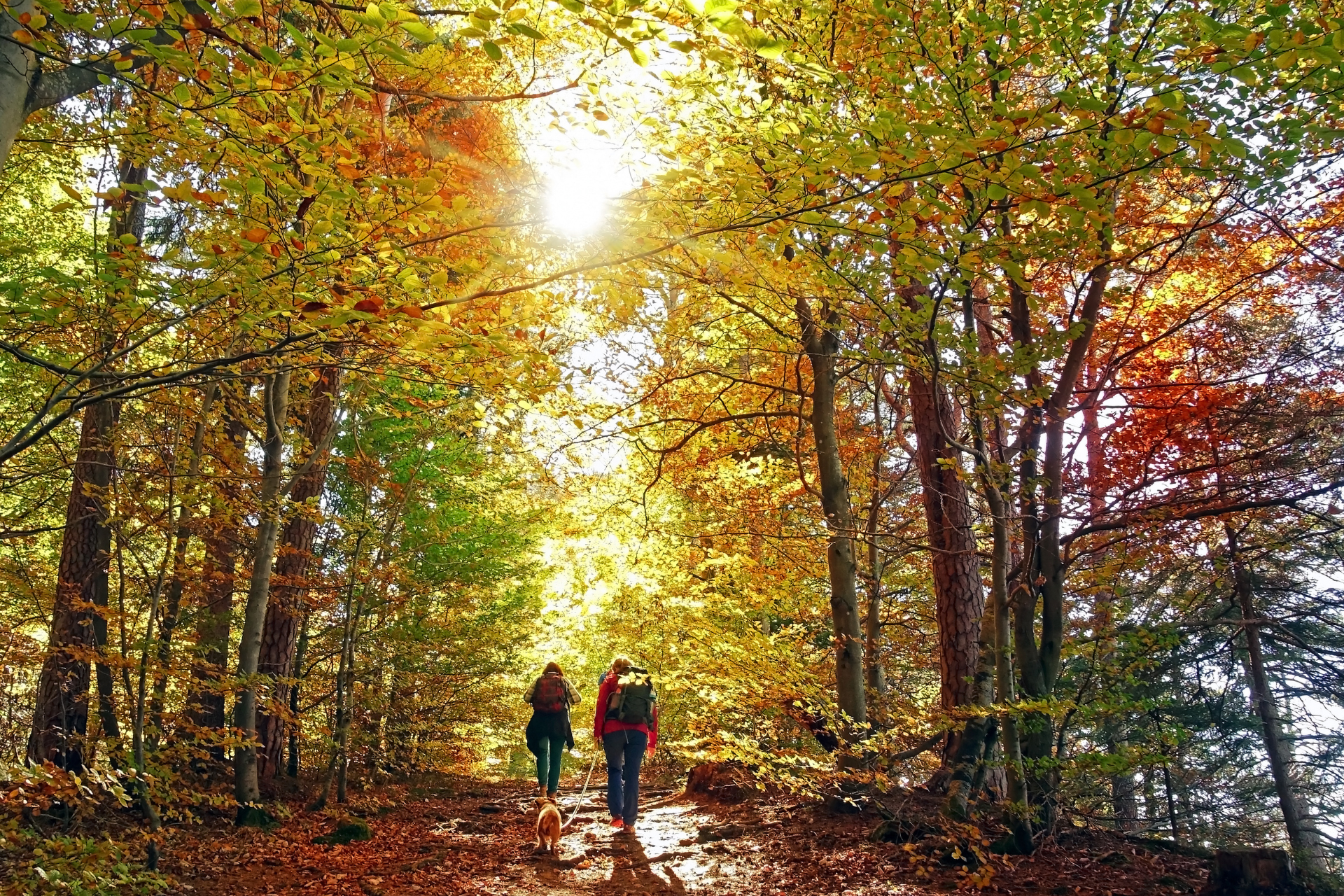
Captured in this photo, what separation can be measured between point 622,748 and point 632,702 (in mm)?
476

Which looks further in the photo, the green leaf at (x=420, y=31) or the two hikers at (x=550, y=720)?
the two hikers at (x=550, y=720)

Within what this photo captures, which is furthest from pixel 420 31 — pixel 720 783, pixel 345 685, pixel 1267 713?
pixel 1267 713

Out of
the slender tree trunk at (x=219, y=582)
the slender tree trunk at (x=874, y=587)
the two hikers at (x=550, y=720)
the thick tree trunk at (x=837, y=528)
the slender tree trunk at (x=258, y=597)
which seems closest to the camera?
the slender tree trunk at (x=219, y=582)

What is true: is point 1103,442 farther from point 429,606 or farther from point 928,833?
point 429,606

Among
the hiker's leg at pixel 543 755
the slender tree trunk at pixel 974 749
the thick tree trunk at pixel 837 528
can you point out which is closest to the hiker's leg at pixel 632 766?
the hiker's leg at pixel 543 755

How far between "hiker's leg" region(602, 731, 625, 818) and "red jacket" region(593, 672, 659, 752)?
65 millimetres

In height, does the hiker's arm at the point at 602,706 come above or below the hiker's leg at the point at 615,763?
above

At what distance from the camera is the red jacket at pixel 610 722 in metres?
7.91

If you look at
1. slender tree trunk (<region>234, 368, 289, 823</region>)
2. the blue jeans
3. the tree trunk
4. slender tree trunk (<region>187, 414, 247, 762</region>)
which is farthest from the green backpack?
the tree trunk

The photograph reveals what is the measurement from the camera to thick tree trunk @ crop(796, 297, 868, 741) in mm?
7414

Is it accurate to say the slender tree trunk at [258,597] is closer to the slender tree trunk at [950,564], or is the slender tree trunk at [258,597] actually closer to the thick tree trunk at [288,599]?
the thick tree trunk at [288,599]

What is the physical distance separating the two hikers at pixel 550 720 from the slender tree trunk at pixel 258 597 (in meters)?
2.87

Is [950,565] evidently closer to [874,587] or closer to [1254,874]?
[874,587]

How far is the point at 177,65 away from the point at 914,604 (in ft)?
38.3
